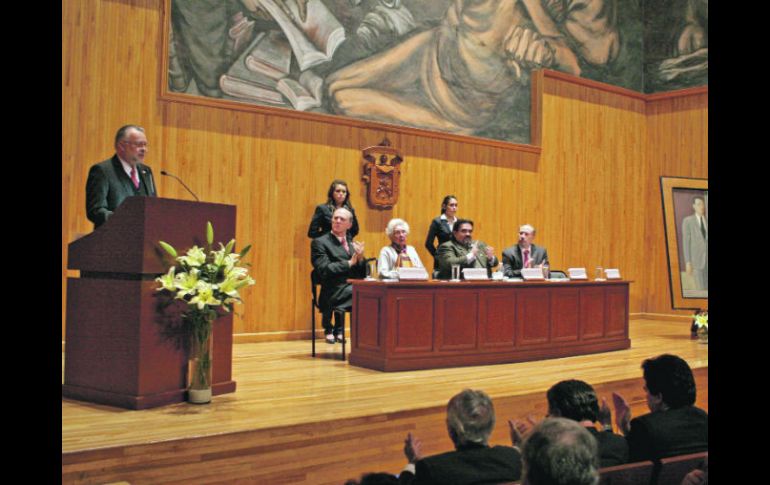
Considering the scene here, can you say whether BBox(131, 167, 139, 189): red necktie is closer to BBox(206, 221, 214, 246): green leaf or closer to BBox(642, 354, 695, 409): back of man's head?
BBox(206, 221, 214, 246): green leaf

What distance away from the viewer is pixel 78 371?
13.6ft

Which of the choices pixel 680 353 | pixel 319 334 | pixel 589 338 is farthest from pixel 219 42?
pixel 680 353

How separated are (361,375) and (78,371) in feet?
6.42

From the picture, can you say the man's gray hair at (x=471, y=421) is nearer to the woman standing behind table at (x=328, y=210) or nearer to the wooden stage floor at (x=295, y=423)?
the wooden stage floor at (x=295, y=423)

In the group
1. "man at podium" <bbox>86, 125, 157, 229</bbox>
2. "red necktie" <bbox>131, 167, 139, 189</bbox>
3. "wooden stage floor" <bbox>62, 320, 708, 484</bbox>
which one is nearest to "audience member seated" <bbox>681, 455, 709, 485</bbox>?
"wooden stage floor" <bbox>62, 320, 708, 484</bbox>

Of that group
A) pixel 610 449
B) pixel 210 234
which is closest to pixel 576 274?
pixel 210 234

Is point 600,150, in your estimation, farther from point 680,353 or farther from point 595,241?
point 680,353

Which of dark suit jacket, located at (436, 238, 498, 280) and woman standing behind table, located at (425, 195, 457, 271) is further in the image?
woman standing behind table, located at (425, 195, 457, 271)

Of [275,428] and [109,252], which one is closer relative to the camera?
[275,428]

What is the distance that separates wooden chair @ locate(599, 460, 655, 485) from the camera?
6.62 feet

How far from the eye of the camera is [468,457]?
2.17 metres

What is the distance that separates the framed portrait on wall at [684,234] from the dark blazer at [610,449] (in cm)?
579

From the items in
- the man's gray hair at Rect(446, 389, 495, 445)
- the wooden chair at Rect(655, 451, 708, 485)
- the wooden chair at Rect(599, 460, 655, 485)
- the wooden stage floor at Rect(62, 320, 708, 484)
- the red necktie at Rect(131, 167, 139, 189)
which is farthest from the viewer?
the red necktie at Rect(131, 167, 139, 189)

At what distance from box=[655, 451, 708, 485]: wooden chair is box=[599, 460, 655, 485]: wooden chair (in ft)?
0.09
